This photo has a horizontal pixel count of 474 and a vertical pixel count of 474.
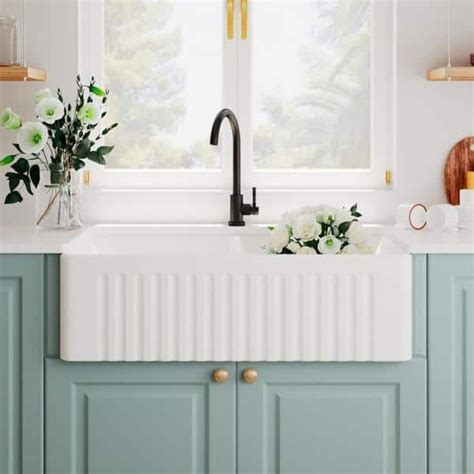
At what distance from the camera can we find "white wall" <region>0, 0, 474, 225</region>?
2.81 meters

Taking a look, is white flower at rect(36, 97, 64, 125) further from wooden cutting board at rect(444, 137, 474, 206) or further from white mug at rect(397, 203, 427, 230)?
wooden cutting board at rect(444, 137, 474, 206)

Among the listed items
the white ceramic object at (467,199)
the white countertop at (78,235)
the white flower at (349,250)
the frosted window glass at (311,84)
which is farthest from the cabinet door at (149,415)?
the frosted window glass at (311,84)

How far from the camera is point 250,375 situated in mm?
2115

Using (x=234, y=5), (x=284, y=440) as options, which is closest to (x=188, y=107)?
(x=234, y=5)

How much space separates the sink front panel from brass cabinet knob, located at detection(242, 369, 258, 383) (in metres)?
0.03

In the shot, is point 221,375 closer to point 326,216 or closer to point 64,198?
point 326,216

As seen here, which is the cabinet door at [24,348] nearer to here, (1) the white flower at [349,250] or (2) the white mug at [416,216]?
(1) the white flower at [349,250]

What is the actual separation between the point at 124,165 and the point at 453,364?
4.33 feet

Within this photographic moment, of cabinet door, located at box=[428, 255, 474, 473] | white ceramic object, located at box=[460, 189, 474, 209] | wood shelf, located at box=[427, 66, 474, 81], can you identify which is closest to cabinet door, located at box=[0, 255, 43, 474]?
cabinet door, located at box=[428, 255, 474, 473]

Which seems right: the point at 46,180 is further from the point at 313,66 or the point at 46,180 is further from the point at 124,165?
the point at 313,66

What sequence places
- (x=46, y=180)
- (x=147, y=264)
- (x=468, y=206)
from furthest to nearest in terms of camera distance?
1. (x=46, y=180)
2. (x=468, y=206)
3. (x=147, y=264)

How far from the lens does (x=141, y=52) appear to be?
2.90m

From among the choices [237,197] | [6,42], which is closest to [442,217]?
[237,197]

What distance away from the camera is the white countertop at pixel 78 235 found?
213 cm
